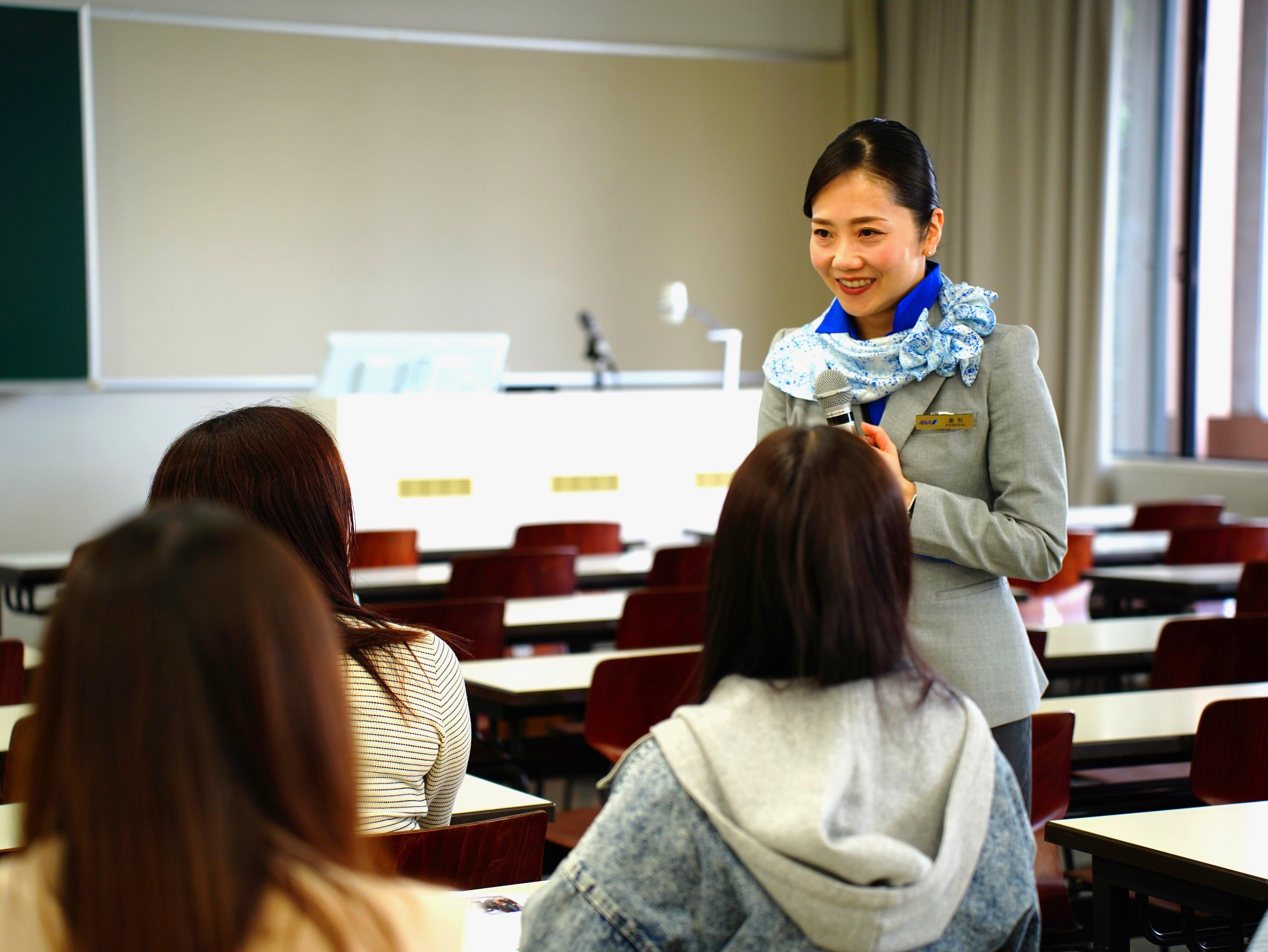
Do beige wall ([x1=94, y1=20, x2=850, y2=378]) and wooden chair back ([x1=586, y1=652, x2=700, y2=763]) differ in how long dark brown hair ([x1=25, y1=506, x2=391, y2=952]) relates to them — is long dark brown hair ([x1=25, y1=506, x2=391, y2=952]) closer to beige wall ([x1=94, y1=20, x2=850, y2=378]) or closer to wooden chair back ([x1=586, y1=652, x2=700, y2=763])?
wooden chair back ([x1=586, y1=652, x2=700, y2=763])

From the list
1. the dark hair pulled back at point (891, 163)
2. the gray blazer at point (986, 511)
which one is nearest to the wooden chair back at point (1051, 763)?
the gray blazer at point (986, 511)

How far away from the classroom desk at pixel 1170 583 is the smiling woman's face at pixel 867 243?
2.61 meters

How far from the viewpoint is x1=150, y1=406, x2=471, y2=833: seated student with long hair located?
4.86ft

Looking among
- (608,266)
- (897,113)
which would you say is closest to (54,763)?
(608,266)

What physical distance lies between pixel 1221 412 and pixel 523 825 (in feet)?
21.5

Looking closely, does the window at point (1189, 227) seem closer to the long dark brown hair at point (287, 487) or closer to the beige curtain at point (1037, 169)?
the beige curtain at point (1037, 169)

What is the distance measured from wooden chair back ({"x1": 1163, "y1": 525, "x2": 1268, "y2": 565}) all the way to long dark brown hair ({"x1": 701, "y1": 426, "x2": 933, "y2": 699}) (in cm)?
400

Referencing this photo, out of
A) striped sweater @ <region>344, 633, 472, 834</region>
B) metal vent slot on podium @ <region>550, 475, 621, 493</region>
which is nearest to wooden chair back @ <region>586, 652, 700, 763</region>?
striped sweater @ <region>344, 633, 472, 834</region>

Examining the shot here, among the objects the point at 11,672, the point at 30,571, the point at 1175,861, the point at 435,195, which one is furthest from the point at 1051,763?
the point at 435,195

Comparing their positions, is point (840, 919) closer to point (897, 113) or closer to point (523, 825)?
point (523, 825)

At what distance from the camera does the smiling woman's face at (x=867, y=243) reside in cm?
174

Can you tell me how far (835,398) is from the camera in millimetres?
1717

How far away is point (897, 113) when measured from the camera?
351 inches

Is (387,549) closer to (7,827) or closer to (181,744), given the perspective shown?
(7,827)
